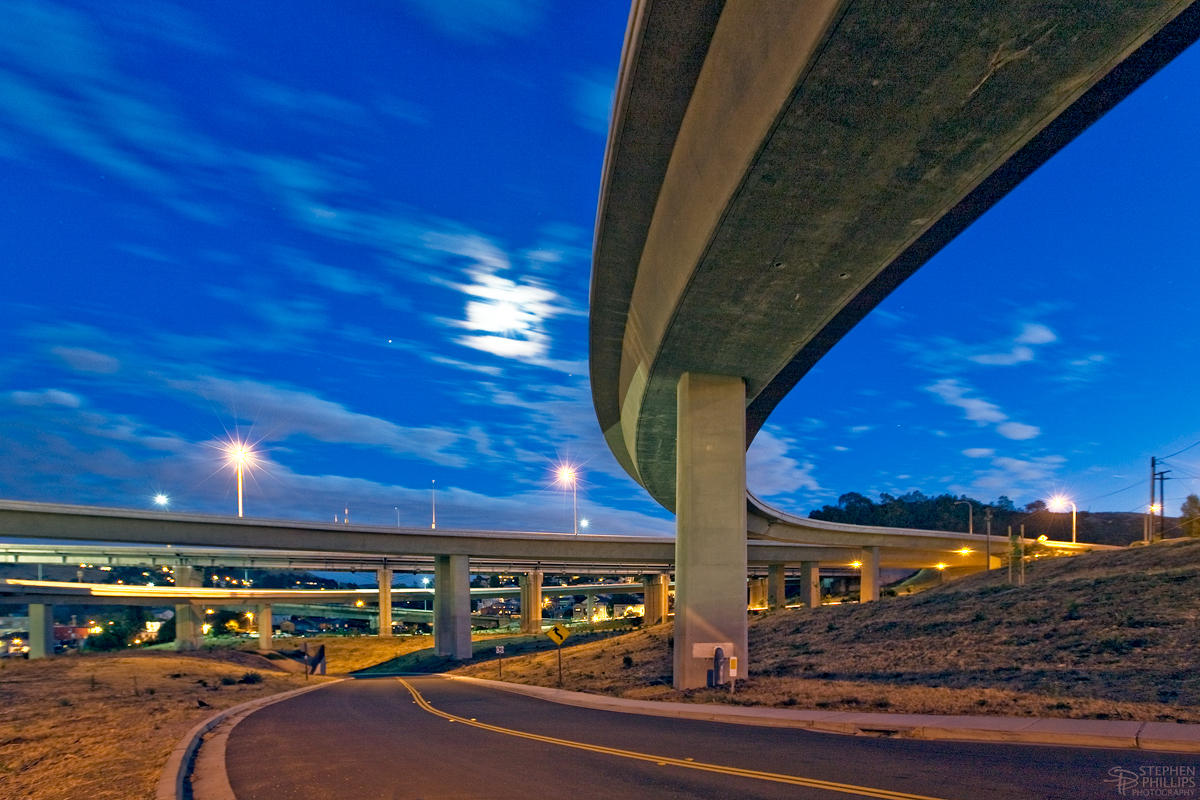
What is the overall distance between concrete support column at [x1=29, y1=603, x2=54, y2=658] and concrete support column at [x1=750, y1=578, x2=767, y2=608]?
295 ft

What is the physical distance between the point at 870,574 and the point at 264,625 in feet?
261

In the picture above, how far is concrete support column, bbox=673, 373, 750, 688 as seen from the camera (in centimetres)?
2245

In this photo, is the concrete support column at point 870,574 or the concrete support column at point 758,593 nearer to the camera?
the concrete support column at point 870,574

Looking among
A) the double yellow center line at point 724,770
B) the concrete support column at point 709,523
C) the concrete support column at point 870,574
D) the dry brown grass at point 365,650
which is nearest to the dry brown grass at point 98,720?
the double yellow center line at point 724,770

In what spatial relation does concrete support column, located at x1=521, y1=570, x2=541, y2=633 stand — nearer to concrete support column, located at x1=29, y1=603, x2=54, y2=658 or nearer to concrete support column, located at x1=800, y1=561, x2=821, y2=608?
concrete support column, located at x1=800, y1=561, x2=821, y2=608

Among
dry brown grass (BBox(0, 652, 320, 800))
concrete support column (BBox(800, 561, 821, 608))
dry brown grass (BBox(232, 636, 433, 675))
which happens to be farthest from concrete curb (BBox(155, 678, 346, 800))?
concrete support column (BBox(800, 561, 821, 608))

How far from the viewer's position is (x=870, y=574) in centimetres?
8119

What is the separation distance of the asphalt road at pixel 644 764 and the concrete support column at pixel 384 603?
7555 centimetres

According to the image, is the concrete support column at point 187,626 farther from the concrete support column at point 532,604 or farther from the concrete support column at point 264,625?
the concrete support column at point 532,604

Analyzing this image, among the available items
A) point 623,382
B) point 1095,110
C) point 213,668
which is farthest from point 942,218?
point 213,668

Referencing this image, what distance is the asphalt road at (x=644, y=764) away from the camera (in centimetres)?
891

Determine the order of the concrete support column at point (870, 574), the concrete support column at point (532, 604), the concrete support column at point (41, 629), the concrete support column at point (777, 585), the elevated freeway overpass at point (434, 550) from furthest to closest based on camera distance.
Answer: the concrete support column at point (777, 585), the concrete support column at point (532, 604), the concrete support column at point (870, 574), the concrete support column at point (41, 629), the elevated freeway overpass at point (434, 550)

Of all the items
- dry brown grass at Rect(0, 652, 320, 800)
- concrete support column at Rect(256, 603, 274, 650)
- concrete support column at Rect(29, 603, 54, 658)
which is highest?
dry brown grass at Rect(0, 652, 320, 800)

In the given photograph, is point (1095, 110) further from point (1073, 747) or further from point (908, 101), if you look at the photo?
point (1073, 747)
